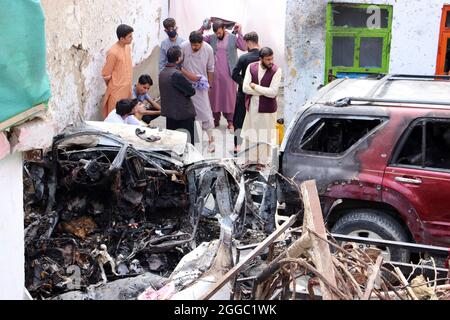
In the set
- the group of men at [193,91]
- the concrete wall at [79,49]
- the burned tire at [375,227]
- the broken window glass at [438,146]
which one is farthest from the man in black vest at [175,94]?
the broken window glass at [438,146]

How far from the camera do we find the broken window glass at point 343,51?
1098 centimetres

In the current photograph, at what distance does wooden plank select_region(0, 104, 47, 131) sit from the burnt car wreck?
2449 millimetres

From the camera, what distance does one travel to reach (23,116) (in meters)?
3.91

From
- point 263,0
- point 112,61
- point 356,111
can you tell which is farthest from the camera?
point 263,0

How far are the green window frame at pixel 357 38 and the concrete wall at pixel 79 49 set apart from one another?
Answer: 134 inches

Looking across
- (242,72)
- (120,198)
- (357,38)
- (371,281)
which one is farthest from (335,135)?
(357,38)

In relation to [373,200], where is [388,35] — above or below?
above

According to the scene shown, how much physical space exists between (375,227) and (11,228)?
12.0 feet

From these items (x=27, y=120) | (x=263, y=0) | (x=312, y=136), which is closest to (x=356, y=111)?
(x=312, y=136)

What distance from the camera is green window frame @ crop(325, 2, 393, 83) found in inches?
423

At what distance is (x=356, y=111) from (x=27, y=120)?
3.56 meters

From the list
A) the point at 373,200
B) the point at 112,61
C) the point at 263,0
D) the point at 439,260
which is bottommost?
the point at 439,260
